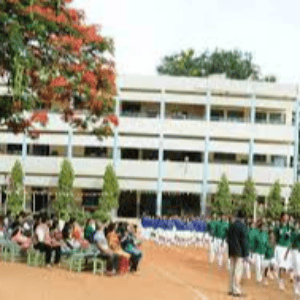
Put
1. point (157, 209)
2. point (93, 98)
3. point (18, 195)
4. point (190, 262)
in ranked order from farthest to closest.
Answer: point (157, 209) → point (18, 195) → point (190, 262) → point (93, 98)

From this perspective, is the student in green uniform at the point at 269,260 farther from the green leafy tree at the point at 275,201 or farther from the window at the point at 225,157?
the window at the point at 225,157

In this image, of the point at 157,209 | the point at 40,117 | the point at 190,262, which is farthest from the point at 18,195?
Answer: the point at 40,117

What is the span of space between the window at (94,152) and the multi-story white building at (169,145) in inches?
2.5

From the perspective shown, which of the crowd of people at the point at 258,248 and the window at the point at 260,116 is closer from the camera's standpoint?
the crowd of people at the point at 258,248

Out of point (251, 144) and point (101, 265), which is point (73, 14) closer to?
point (101, 265)

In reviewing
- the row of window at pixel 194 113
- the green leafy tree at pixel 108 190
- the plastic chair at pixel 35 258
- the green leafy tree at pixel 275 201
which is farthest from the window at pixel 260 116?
the plastic chair at pixel 35 258

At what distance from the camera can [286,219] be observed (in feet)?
67.7

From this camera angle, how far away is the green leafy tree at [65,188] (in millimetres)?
50378

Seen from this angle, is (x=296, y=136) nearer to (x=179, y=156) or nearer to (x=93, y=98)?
(x=179, y=156)

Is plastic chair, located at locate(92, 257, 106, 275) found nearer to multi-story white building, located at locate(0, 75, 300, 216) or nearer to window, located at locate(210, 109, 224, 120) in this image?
multi-story white building, located at locate(0, 75, 300, 216)

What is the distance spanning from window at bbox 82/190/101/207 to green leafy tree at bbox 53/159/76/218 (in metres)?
3.60

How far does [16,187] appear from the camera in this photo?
51.1 metres

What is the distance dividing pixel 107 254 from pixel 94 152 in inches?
1431

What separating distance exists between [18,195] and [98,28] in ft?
105
